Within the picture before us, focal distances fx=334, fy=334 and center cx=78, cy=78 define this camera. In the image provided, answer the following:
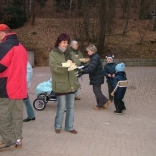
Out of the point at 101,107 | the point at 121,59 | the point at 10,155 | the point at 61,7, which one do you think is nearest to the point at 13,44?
the point at 10,155

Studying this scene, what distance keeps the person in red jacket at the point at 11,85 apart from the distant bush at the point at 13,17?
18.0 m

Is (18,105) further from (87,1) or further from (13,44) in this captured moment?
(87,1)

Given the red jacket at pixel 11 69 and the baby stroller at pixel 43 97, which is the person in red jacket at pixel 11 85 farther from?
the baby stroller at pixel 43 97

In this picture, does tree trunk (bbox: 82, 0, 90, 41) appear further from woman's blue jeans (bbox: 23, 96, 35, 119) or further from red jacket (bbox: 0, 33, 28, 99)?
red jacket (bbox: 0, 33, 28, 99)

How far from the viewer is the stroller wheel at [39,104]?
7.84 m

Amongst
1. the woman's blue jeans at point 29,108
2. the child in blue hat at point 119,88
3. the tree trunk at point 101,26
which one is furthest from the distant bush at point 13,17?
the woman's blue jeans at point 29,108

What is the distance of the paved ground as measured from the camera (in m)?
5.15

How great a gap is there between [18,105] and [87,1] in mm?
13631

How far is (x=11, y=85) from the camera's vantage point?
479 cm

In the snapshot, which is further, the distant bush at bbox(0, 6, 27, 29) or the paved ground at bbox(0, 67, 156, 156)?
the distant bush at bbox(0, 6, 27, 29)

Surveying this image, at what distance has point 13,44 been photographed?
4.81 m

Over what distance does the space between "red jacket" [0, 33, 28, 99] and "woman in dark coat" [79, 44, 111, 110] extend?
2792 mm

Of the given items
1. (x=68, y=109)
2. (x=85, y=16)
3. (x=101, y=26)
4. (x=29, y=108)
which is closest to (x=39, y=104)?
(x=29, y=108)

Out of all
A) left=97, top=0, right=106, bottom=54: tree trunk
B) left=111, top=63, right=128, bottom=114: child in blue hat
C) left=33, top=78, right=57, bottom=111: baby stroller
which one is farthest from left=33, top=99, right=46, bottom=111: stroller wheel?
left=97, top=0, right=106, bottom=54: tree trunk
